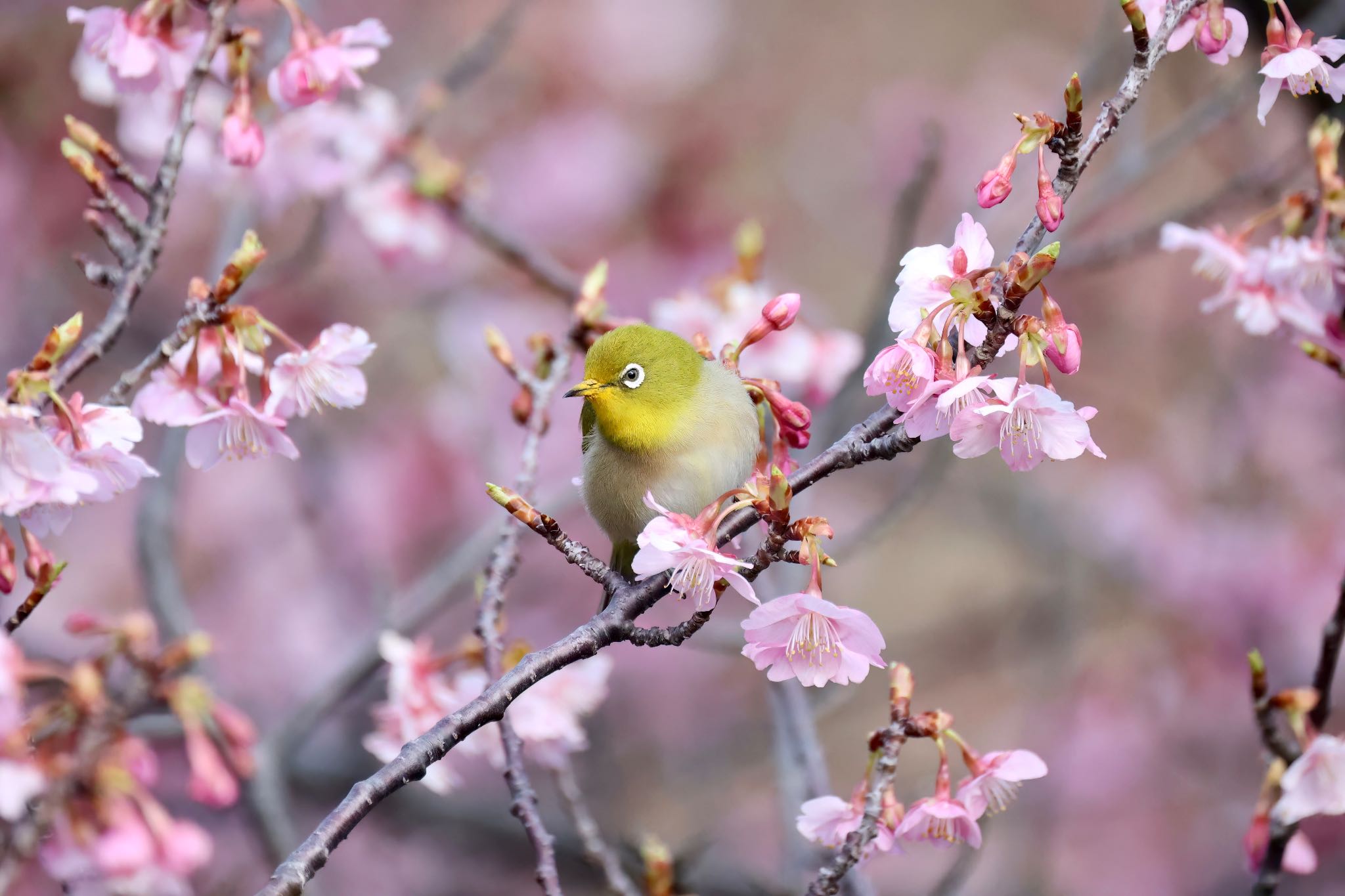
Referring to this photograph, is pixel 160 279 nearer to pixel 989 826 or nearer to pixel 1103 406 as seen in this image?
pixel 989 826

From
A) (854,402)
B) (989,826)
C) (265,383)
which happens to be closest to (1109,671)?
(989,826)

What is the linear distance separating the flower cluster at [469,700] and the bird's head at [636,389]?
466 mm

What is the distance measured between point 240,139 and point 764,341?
158 cm

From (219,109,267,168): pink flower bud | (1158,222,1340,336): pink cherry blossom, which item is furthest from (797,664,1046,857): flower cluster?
(219,109,267,168): pink flower bud

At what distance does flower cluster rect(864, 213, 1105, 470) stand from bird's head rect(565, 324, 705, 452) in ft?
2.43

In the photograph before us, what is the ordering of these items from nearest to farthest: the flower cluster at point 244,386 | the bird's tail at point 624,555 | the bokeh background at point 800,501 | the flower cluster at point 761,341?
the flower cluster at point 244,386 < the bird's tail at point 624,555 < the flower cluster at point 761,341 < the bokeh background at point 800,501

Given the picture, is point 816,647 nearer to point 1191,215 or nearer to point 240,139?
point 240,139

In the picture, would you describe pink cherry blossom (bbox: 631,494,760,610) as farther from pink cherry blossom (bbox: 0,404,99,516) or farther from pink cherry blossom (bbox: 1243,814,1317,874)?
pink cherry blossom (bbox: 1243,814,1317,874)

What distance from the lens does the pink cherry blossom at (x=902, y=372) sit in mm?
1412

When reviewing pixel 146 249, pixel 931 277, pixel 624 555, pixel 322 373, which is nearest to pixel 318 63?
pixel 146 249

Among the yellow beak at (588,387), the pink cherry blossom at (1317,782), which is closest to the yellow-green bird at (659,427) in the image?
the yellow beak at (588,387)

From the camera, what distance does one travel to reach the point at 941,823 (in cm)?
158

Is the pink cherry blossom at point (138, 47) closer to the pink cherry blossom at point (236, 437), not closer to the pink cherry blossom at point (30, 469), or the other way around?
the pink cherry blossom at point (236, 437)

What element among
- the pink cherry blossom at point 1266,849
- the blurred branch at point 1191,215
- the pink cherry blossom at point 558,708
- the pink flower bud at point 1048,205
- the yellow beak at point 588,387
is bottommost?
the pink cherry blossom at point 1266,849
